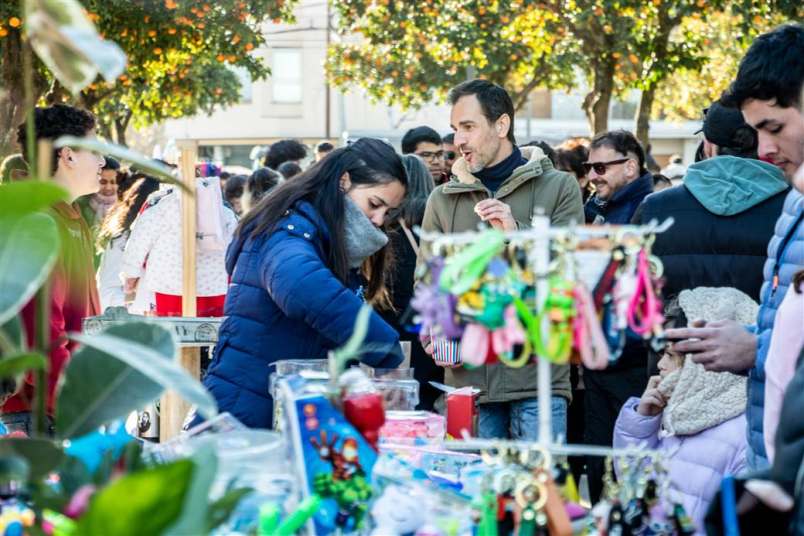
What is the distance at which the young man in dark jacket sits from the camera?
336 centimetres

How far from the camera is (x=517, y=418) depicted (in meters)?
4.32

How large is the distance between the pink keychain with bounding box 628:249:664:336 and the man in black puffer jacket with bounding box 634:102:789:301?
63.7 inches

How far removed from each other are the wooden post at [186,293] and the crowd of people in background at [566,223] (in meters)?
0.84

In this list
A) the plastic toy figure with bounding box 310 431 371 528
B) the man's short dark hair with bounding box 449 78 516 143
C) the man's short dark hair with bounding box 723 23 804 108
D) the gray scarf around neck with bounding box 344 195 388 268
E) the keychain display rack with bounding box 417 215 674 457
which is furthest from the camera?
the man's short dark hair with bounding box 449 78 516 143

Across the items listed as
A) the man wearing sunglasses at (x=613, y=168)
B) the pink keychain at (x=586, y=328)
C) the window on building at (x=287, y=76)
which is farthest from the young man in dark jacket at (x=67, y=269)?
the window on building at (x=287, y=76)

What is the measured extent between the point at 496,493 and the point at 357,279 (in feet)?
5.81

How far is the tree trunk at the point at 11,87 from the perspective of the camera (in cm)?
912

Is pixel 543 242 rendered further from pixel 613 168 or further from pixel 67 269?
pixel 613 168

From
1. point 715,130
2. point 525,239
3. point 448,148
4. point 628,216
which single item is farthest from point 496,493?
point 448,148

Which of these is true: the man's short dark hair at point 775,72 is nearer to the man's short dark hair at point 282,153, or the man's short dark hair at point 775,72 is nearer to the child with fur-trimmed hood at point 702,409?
the child with fur-trimmed hood at point 702,409

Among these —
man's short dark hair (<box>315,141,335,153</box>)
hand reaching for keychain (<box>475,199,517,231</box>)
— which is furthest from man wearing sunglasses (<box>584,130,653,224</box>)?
man's short dark hair (<box>315,141,335,153</box>)

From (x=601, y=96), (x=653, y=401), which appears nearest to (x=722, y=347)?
(x=653, y=401)

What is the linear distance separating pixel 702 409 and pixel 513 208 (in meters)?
1.34

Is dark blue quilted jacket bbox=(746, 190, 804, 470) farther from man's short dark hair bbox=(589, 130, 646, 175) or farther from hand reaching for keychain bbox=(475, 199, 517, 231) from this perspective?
man's short dark hair bbox=(589, 130, 646, 175)
